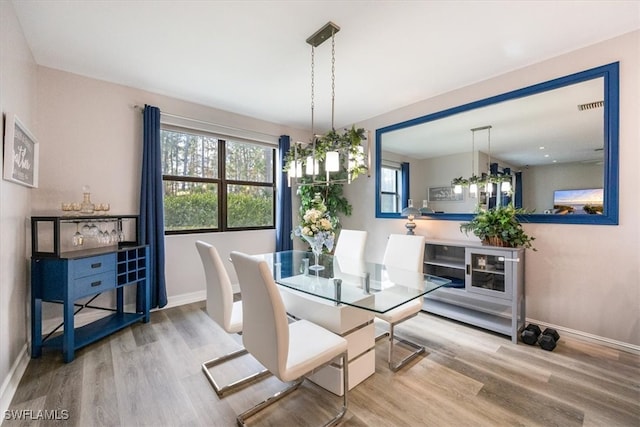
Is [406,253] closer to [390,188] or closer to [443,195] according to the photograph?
[443,195]

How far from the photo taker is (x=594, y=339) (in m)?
2.49

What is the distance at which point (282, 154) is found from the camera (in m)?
4.47

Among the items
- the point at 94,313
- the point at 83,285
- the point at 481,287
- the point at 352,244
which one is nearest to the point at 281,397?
the point at 352,244

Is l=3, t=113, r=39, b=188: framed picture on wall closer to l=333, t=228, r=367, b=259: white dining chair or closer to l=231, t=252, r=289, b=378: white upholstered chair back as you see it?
l=231, t=252, r=289, b=378: white upholstered chair back

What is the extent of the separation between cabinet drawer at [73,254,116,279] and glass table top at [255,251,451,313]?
1532mm

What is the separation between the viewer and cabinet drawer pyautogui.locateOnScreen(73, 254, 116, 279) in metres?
2.34

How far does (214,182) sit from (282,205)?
43.0 inches

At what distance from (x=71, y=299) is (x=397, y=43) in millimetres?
3524

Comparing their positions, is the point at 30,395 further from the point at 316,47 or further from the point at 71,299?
the point at 316,47

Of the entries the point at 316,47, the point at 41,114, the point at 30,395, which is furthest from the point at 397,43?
the point at 30,395

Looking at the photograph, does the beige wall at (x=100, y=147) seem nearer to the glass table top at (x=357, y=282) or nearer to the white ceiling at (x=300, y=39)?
the white ceiling at (x=300, y=39)

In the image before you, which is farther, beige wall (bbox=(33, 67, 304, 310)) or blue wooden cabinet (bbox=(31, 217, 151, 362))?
beige wall (bbox=(33, 67, 304, 310))

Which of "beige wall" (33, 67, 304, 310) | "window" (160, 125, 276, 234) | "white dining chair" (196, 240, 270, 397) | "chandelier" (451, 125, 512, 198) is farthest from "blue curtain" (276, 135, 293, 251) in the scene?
"chandelier" (451, 125, 512, 198)

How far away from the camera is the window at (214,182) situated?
11.9ft
